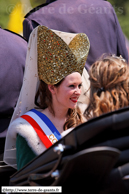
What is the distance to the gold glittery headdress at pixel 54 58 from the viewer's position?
74.5 inches

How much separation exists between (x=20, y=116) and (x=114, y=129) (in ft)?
2.78

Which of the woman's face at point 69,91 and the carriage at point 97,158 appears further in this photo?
the woman's face at point 69,91

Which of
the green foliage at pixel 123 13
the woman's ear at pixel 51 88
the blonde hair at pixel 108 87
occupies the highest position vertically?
the blonde hair at pixel 108 87

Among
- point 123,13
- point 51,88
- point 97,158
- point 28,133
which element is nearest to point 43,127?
point 28,133

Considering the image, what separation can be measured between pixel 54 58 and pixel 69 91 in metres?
0.21

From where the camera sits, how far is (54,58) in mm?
1910

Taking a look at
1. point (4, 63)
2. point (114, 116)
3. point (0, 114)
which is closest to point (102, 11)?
point (4, 63)

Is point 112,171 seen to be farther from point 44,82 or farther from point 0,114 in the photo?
point 0,114

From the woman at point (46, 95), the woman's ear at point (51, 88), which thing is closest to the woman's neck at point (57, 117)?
the woman at point (46, 95)

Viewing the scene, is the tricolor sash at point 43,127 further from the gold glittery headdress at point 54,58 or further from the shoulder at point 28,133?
the gold glittery headdress at point 54,58

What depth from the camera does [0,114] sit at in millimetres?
2340

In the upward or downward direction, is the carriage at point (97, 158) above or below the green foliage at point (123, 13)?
above

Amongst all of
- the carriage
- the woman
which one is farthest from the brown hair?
the carriage

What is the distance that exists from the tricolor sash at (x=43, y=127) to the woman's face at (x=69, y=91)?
0.45 feet
